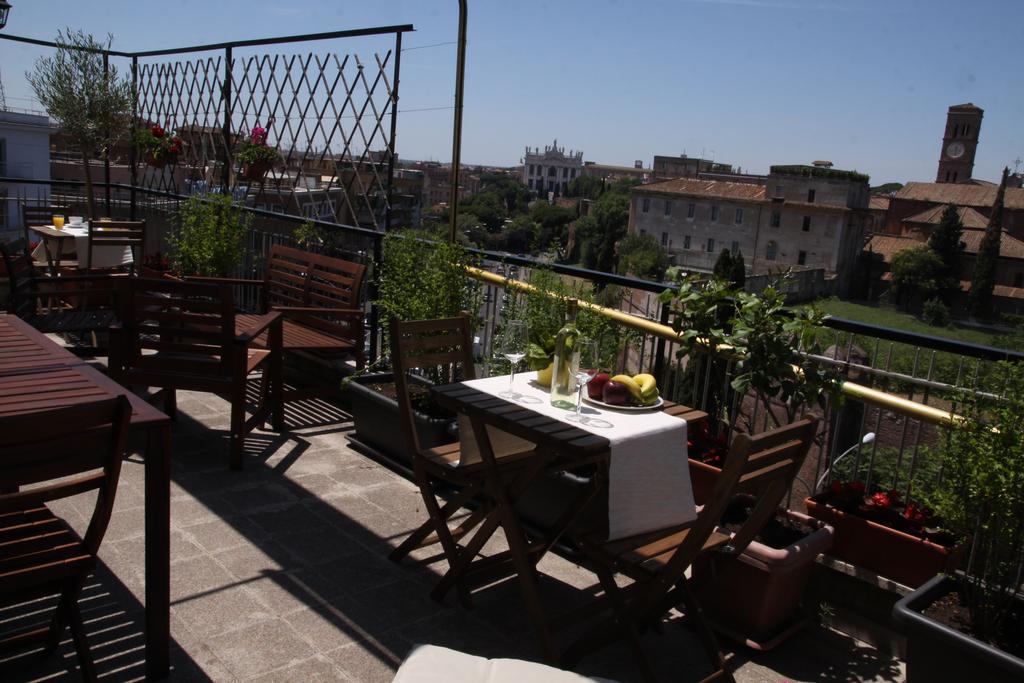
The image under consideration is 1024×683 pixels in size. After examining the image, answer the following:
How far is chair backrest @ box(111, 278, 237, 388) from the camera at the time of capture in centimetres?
419

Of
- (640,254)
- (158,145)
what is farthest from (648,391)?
(640,254)

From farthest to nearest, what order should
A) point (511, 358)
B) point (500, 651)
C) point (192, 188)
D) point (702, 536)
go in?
point (192, 188) < point (511, 358) < point (500, 651) < point (702, 536)

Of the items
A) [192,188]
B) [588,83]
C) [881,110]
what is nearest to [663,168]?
[881,110]

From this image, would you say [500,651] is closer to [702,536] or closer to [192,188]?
[702,536]

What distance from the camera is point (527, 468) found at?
277 centimetres

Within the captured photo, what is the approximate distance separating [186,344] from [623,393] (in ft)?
7.83

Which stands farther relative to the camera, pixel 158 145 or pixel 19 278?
pixel 158 145

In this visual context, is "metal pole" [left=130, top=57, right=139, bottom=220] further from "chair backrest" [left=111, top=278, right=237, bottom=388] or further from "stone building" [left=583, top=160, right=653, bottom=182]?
"stone building" [left=583, top=160, right=653, bottom=182]

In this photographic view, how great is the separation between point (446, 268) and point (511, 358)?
135 centimetres

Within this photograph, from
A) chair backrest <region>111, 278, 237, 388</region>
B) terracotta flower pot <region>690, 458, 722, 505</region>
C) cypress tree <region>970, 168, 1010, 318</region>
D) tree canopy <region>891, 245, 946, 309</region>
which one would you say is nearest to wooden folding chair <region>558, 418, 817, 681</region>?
terracotta flower pot <region>690, 458, 722, 505</region>

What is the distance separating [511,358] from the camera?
3184mm

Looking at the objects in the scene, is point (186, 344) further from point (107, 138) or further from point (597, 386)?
point (107, 138)

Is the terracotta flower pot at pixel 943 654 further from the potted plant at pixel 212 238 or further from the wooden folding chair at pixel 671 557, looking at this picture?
Answer: the potted plant at pixel 212 238

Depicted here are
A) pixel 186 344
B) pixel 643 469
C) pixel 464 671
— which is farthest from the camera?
pixel 186 344
